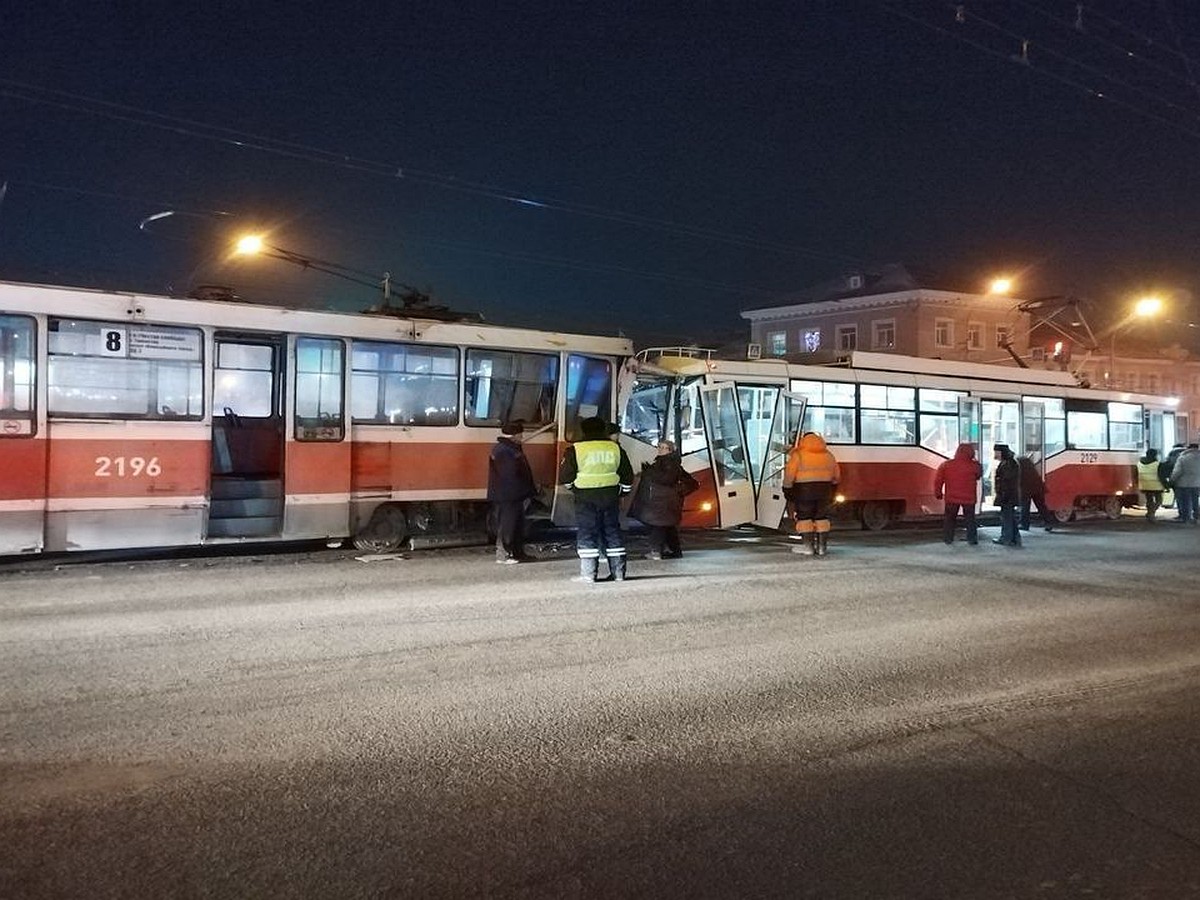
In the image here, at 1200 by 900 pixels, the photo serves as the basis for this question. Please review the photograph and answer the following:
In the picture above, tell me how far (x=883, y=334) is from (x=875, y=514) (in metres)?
39.3

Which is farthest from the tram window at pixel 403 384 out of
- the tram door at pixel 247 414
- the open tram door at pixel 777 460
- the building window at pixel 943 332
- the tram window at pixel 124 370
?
the building window at pixel 943 332

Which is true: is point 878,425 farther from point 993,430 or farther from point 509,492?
point 509,492

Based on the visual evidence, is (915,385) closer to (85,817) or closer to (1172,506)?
(1172,506)

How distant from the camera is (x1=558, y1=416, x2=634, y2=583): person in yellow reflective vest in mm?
11266

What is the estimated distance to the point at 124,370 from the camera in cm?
1216

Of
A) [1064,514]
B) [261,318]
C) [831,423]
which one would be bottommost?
[1064,514]

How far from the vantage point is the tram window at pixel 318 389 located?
43.2ft

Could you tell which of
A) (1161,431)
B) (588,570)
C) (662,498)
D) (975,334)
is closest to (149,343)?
(588,570)

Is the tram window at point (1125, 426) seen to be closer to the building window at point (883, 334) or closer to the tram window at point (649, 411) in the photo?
the tram window at point (649, 411)

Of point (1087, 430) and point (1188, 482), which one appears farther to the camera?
point (1087, 430)

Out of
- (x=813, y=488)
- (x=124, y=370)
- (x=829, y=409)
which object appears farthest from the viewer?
(x=829, y=409)

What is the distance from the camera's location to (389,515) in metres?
14.0

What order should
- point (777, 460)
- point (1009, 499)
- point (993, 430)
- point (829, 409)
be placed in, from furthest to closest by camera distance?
1. point (993, 430)
2. point (829, 409)
3. point (777, 460)
4. point (1009, 499)

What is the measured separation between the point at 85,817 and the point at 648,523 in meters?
9.19
